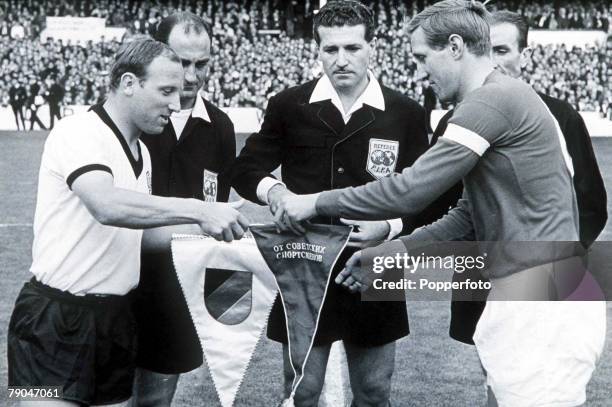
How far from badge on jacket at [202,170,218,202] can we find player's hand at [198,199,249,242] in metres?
0.72

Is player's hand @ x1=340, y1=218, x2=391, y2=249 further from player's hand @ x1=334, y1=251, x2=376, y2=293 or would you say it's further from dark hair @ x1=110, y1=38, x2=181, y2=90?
dark hair @ x1=110, y1=38, x2=181, y2=90

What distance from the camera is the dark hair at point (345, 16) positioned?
3844 mm

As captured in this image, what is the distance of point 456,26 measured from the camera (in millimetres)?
3045

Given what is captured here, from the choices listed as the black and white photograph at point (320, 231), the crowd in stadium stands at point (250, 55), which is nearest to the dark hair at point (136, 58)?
the black and white photograph at point (320, 231)

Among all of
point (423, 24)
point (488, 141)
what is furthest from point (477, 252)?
point (423, 24)

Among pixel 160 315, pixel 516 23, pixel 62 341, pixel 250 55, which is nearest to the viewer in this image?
pixel 62 341

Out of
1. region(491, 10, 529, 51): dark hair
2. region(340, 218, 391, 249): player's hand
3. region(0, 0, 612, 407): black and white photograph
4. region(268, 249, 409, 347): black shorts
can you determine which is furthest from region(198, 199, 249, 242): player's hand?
region(491, 10, 529, 51): dark hair

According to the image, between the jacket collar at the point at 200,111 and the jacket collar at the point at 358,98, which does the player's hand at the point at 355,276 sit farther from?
the jacket collar at the point at 200,111

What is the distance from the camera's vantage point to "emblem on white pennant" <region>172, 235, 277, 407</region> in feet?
11.8

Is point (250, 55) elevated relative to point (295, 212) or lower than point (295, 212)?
lower

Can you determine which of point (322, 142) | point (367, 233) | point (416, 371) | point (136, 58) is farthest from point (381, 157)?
point (416, 371)

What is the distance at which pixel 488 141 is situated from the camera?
2902 mm

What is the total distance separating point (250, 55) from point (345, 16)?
33620 millimetres

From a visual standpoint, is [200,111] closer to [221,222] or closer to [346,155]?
[346,155]
